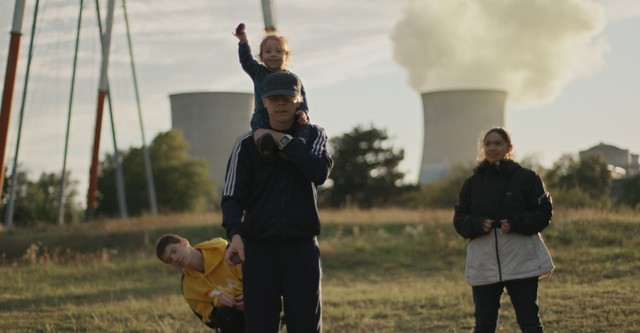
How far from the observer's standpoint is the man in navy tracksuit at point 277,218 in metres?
3.76

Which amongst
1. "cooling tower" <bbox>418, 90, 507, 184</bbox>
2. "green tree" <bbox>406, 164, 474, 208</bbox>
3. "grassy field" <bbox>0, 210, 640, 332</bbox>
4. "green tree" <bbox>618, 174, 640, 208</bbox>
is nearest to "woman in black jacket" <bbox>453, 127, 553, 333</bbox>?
"grassy field" <bbox>0, 210, 640, 332</bbox>

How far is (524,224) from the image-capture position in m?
4.91

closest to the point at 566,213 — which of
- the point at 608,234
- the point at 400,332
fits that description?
the point at 608,234

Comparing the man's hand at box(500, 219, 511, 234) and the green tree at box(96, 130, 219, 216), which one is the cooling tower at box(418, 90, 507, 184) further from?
the man's hand at box(500, 219, 511, 234)

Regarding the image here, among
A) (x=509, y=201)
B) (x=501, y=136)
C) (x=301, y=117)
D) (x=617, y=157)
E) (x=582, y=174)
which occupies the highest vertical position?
(x=617, y=157)

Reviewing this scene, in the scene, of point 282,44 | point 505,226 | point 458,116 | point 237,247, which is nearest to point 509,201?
point 505,226

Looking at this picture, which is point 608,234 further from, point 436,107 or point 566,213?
point 436,107

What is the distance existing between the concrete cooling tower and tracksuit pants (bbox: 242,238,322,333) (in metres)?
24.9

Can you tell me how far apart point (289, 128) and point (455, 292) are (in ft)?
20.5

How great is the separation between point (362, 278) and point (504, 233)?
816 centimetres

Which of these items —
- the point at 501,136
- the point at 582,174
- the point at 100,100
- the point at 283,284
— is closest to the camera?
the point at 283,284

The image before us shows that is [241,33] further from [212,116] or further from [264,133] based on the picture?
[212,116]

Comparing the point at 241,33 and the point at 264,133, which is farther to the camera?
the point at 241,33

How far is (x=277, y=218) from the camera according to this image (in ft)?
12.4
